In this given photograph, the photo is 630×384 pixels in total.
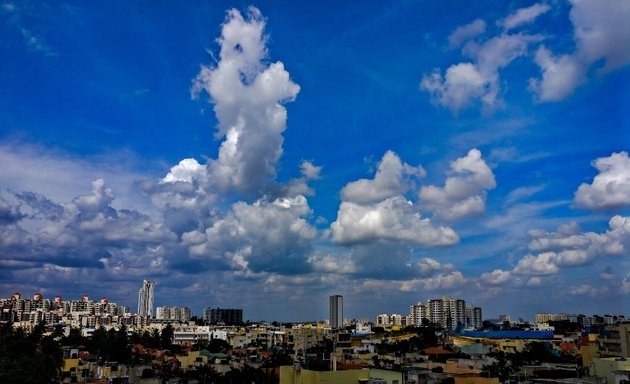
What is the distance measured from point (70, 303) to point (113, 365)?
508 feet

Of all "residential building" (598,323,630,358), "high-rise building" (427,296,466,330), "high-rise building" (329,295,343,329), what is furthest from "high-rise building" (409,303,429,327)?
"residential building" (598,323,630,358)

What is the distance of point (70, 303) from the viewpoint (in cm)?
18512

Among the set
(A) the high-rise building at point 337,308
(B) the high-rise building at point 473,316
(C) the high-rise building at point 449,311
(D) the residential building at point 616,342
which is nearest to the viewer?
(D) the residential building at point 616,342

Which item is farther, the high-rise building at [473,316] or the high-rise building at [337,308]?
the high-rise building at [337,308]

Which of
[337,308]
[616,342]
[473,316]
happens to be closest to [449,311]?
[473,316]

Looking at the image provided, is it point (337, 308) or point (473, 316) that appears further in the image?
point (337, 308)

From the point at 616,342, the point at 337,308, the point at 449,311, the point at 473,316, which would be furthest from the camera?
the point at 337,308

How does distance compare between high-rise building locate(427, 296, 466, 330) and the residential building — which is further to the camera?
high-rise building locate(427, 296, 466, 330)

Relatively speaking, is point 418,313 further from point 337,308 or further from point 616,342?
point 616,342

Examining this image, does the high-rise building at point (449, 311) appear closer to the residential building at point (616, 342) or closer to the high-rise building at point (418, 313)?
the high-rise building at point (418, 313)

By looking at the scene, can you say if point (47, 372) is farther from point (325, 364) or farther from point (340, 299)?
point (340, 299)

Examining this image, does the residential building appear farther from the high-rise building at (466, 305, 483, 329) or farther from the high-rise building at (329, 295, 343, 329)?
the high-rise building at (329, 295, 343, 329)

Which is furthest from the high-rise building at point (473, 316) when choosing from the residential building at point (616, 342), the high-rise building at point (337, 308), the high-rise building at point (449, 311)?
the residential building at point (616, 342)

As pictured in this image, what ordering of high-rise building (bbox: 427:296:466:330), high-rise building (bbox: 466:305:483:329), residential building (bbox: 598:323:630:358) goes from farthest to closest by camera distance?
high-rise building (bbox: 466:305:483:329)
high-rise building (bbox: 427:296:466:330)
residential building (bbox: 598:323:630:358)
